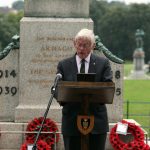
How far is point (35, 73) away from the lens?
39.7 feet

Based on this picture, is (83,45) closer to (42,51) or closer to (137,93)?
(42,51)

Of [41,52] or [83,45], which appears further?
[41,52]

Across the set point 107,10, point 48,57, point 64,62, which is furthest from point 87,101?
point 107,10

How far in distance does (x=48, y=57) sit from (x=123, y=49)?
8440 centimetres

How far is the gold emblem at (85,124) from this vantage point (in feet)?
25.0

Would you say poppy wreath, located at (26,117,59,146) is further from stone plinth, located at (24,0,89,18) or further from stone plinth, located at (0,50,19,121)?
stone plinth, located at (24,0,89,18)

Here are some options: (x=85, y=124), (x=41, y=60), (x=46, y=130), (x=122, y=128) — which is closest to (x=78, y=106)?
(x=85, y=124)

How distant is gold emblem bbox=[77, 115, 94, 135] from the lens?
7.61 meters

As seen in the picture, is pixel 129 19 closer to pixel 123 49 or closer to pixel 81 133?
pixel 123 49

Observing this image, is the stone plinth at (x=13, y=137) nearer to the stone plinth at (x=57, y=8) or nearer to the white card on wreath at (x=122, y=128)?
the white card on wreath at (x=122, y=128)

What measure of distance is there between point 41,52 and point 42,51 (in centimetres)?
3

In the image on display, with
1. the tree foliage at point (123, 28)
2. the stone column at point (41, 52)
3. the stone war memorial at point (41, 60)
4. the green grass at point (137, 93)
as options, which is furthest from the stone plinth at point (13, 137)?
the tree foliage at point (123, 28)

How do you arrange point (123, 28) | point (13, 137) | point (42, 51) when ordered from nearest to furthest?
point (13, 137) → point (42, 51) → point (123, 28)

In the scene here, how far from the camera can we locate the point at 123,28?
9681cm
